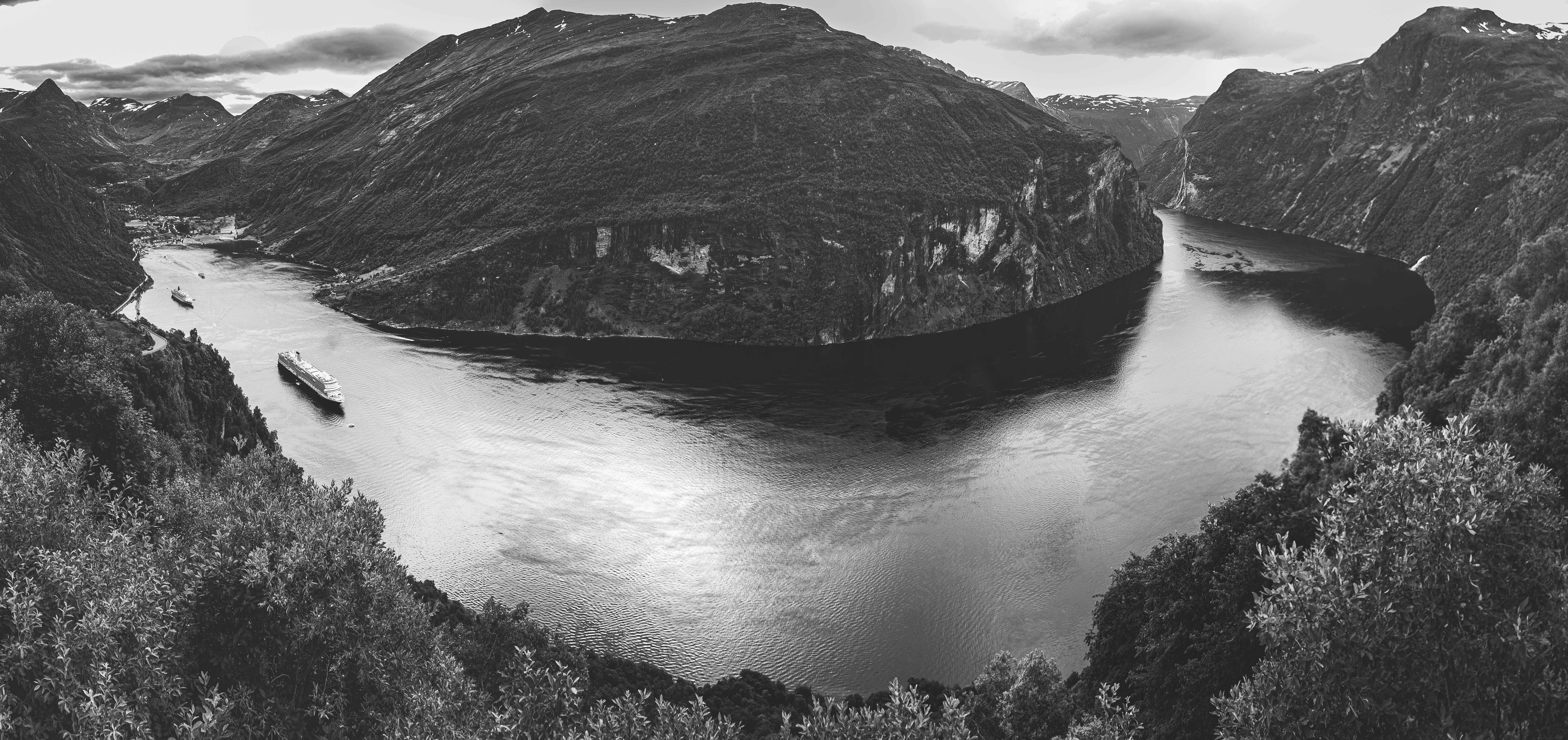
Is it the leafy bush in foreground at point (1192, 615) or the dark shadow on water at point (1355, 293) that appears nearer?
the leafy bush in foreground at point (1192, 615)

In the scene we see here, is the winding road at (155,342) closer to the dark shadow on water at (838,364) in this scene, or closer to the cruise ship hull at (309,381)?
the cruise ship hull at (309,381)

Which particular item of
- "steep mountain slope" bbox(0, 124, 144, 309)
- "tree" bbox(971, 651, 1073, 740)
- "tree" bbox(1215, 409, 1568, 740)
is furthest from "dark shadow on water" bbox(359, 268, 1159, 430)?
"tree" bbox(1215, 409, 1568, 740)

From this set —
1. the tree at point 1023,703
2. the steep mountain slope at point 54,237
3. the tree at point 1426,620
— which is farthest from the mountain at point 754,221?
the tree at point 1426,620

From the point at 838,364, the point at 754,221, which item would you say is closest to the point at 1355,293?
the point at 838,364

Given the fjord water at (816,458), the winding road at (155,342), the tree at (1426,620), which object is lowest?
the fjord water at (816,458)

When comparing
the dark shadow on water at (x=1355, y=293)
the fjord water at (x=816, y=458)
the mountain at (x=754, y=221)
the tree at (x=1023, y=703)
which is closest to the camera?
the tree at (x=1023, y=703)

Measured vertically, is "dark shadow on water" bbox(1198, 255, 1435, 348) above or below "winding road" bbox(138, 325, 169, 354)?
above

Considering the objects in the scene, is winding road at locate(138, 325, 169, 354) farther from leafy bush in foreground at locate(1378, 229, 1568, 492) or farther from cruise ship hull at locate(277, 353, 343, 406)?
leafy bush in foreground at locate(1378, 229, 1568, 492)

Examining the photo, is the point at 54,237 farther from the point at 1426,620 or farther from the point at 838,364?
the point at 1426,620
